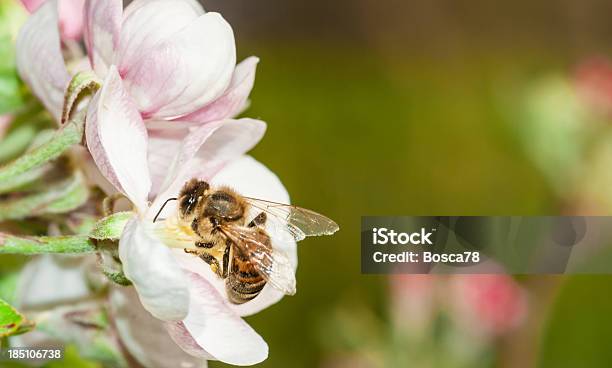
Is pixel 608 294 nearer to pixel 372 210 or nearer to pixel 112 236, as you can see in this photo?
pixel 372 210

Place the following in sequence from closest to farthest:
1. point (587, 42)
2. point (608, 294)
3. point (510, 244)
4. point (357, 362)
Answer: point (510, 244) → point (357, 362) → point (608, 294) → point (587, 42)

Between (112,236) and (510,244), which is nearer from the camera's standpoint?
(112,236)

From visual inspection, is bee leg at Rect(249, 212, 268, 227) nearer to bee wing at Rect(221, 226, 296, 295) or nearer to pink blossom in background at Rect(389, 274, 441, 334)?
bee wing at Rect(221, 226, 296, 295)

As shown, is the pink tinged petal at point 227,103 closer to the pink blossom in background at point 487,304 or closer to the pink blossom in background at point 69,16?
the pink blossom in background at point 69,16

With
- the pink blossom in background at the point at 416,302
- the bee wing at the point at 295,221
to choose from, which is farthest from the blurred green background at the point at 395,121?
the bee wing at the point at 295,221

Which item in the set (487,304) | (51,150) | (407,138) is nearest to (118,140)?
(51,150)

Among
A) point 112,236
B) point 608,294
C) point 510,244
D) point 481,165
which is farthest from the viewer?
point 481,165

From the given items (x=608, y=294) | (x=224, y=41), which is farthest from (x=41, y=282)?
(x=608, y=294)
